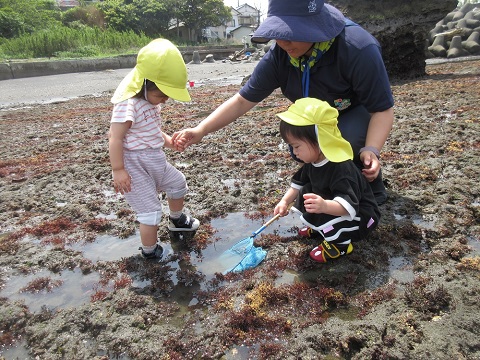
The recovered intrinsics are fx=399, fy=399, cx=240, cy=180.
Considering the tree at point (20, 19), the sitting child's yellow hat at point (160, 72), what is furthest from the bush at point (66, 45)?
the sitting child's yellow hat at point (160, 72)

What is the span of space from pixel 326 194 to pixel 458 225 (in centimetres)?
118

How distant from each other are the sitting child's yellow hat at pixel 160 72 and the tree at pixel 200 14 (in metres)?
54.4

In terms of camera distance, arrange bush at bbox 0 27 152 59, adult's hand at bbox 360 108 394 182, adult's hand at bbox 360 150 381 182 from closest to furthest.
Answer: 1. adult's hand at bbox 360 150 381 182
2. adult's hand at bbox 360 108 394 182
3. bush at bbox 0 27 152 59

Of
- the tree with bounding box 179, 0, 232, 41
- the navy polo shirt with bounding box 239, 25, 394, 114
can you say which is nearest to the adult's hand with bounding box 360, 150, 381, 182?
the navy polo shirt with bounding box 239, 25, 394, 114

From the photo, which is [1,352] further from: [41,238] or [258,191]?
[258,191]

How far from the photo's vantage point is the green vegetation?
2614 cm

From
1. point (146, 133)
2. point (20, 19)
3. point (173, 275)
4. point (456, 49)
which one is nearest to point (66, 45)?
point (20, 19)

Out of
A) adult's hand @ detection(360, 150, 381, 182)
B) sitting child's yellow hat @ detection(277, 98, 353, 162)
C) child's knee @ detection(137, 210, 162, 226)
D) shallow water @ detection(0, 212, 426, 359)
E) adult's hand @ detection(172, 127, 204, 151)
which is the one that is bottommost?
shallow water @ detection(0, 212, 426, 359)

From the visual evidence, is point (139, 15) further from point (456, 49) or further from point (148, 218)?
point (148, 218)

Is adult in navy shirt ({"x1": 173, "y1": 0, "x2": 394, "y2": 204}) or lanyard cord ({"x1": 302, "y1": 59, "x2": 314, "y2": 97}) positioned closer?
adult in navy shirt ({"x1": 173, "y1": 0, "x2": 394, "y2": 204})

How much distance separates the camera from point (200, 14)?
177 ft

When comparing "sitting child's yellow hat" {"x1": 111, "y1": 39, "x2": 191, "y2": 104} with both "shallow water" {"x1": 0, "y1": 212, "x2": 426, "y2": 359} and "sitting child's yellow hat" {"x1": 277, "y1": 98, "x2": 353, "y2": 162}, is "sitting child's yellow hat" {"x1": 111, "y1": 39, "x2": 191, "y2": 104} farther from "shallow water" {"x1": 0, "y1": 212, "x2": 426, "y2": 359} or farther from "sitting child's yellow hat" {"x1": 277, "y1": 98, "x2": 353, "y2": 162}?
"shallow water" {"x1": 0, "y1": 212, "x2": 426, "y2": 359}

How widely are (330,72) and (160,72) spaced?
128 cm

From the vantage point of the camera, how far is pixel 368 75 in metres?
2.90
